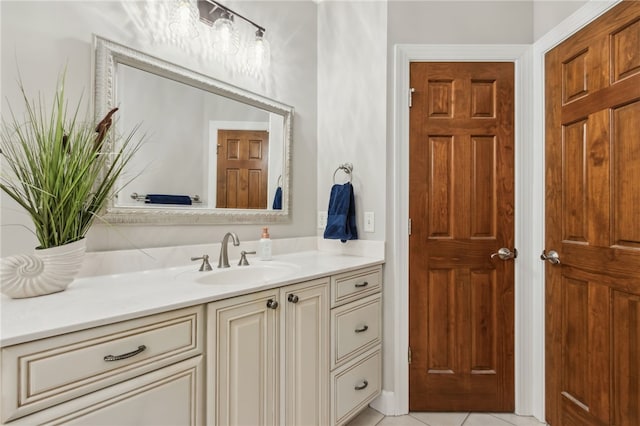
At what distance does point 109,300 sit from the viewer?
1001 mm

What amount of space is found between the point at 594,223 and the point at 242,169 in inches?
70.0

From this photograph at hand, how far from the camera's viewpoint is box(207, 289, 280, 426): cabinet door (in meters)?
1.10

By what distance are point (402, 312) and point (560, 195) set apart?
1.04 metres

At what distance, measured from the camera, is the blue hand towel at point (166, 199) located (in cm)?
151

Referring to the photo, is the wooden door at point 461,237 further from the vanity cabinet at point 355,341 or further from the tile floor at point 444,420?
the vanity cabinet at point 355,341

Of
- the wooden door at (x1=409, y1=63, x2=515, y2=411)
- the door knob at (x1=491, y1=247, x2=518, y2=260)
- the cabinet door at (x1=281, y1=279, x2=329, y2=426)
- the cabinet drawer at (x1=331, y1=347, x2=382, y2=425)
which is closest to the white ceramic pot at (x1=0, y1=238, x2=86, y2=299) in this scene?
the cabinet door at (x1=281, y1=279, x2=329, y2=426)

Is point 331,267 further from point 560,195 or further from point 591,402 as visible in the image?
point 591,402

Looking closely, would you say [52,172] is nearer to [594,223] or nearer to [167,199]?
[167,199]

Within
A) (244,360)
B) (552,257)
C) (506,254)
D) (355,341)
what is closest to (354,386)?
(355,341)

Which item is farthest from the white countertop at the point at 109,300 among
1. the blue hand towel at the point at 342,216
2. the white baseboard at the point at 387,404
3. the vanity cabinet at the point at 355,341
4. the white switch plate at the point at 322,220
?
the white baseboard at the point at 387,404

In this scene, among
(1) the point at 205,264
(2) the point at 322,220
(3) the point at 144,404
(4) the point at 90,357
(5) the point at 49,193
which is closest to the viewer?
(4) the point at 90,357

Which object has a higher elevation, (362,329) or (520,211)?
(520,211)

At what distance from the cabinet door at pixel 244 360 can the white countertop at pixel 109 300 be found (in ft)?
0.21

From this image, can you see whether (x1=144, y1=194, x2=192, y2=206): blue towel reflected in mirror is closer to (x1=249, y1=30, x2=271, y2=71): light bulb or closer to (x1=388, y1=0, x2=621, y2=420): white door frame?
(x1=249, y1=30, x2=271, y2=71): light bulb
